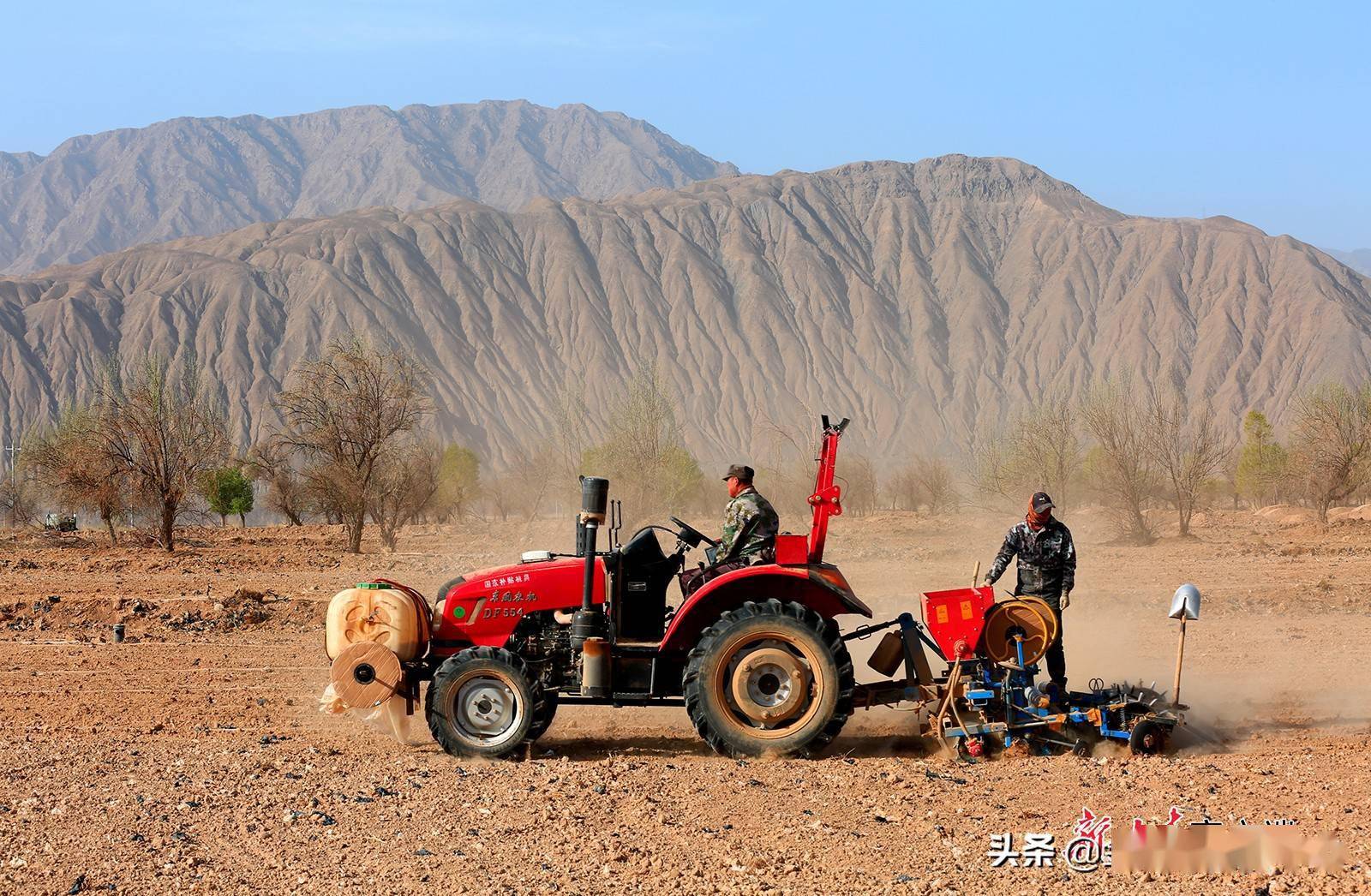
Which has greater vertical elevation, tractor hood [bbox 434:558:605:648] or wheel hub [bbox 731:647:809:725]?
tractor hood [bbox 434:558:605:648]

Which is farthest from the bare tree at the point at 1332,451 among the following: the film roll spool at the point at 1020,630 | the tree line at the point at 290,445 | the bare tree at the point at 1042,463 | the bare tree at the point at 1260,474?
the film roll spool at the point at 1020,630

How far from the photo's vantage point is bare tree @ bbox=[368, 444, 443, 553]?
3466 cm

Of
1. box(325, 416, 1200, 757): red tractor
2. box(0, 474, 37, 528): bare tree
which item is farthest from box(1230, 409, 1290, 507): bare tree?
box(325, 416, 1200, 757): red tractor

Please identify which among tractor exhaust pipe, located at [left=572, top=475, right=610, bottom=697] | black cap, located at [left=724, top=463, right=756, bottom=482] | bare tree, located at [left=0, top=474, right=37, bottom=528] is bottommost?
bare tree, located at [left=0, top=474, right=37, bottom=528]

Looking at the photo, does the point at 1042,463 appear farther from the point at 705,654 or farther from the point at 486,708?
the point at 486,708

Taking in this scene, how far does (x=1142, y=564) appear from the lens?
2783 cm

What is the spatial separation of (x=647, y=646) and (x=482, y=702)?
1.16 m

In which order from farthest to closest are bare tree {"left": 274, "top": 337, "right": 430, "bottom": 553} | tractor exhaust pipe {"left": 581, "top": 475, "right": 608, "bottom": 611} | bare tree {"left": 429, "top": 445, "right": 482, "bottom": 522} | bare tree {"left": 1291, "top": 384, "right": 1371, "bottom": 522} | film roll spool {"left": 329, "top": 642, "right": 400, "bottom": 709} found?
bare tree {"left": 429, "top": 445, "right": 482, "bottom": 522}, bare tree {"left": 1291, "top": 384, "right": 1371, "bottom": 522}, bare tree {"left": 274, "top": 337, "right": 430, "bottom": 553}, film roll spool {"left": 329, "top": 642, "right": 400, "bottom": 709}, tractor exhaust pipe {"left": 581, "top": 475, "right": 608, "bottom": 611}

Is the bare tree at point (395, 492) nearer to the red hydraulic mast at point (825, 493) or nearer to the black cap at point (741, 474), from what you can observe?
the black cap at point (741, 474)

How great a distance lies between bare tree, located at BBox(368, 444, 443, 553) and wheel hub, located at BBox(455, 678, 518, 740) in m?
26.0

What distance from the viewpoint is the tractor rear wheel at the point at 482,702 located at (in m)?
8.63

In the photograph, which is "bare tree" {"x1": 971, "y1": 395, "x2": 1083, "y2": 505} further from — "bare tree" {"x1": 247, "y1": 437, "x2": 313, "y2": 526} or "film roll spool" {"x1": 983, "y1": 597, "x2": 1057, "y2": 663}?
"film roll spool" {"x1": 983, "y1": 597, "x2": 1057, "y2": 663}

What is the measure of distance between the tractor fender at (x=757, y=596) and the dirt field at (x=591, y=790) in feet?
2.81

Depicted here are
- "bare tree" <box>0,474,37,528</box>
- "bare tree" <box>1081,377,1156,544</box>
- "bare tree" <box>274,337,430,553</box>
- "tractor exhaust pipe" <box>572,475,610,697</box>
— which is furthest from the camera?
"bare tree" <box>0,474,37,528</box>
